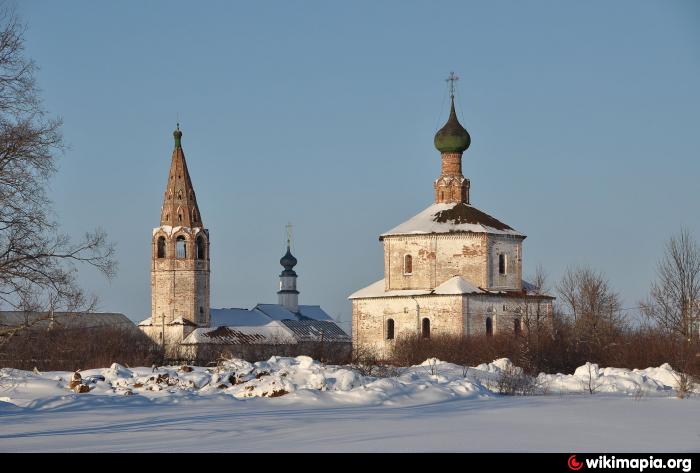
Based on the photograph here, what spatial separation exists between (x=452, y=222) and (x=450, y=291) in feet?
9.63

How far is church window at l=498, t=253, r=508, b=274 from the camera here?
44.1 m

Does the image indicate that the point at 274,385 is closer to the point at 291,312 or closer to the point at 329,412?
the point at 329,412

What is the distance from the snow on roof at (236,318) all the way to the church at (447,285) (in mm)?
14762

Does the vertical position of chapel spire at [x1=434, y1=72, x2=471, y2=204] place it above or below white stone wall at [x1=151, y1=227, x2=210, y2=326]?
above

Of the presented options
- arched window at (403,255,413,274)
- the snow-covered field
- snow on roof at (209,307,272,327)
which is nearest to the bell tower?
snow on roof at (209,307,272,327)

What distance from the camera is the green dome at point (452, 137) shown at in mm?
45844

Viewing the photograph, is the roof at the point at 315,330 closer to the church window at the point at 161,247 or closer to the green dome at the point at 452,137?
the church window at the point at 161,247

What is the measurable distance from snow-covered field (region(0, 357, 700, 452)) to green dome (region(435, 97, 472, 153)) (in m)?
21.4

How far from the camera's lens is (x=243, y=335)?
186ft

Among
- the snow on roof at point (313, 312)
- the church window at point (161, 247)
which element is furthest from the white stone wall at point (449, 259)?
the snow on roof at point (313, 312)

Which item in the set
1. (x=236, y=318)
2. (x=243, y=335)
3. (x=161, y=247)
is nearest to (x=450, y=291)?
(x=243, y=335)

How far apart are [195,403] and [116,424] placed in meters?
3.61

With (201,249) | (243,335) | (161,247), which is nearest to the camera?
(161,247)
